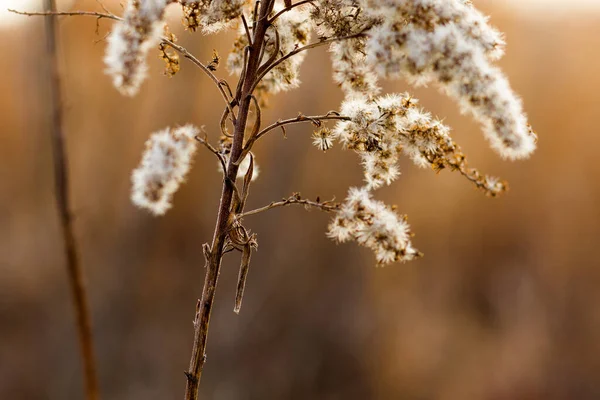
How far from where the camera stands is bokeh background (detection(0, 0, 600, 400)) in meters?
6.75

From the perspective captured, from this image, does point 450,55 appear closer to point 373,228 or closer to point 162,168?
point 373,228

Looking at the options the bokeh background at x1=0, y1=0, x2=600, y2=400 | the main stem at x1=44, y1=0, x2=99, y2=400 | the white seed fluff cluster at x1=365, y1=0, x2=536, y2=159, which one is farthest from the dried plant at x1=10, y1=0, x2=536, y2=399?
the bokeh background at x1=0, y1=0, x2=600, y2=400

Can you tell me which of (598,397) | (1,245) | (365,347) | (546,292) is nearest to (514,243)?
(546,292)

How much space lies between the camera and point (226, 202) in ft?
4.28

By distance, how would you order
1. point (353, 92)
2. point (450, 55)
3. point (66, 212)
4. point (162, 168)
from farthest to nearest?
1. point (66, 212)
2. point (353, 92)
3. point (162, 168)
4. point (450, 55)

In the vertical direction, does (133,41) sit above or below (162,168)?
above

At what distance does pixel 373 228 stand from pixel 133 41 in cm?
66

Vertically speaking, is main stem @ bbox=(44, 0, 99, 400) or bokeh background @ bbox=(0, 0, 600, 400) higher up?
bokeh background @ bbox=(0, 0, 600, 400)

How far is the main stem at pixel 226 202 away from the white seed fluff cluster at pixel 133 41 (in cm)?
22

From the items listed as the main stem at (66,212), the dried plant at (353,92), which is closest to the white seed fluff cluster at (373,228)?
the dried plant at (353,92)

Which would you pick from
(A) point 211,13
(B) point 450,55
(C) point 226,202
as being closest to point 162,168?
(C) point 226,202

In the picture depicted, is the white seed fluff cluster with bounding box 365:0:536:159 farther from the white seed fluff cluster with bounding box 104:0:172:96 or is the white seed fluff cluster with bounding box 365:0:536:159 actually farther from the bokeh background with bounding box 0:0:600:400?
the bokeh background with bounding box 0:0:600:400

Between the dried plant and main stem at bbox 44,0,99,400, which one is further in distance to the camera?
main stem at bbox 44,0,99,400

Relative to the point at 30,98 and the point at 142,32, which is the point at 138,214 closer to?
the point at 30,98
